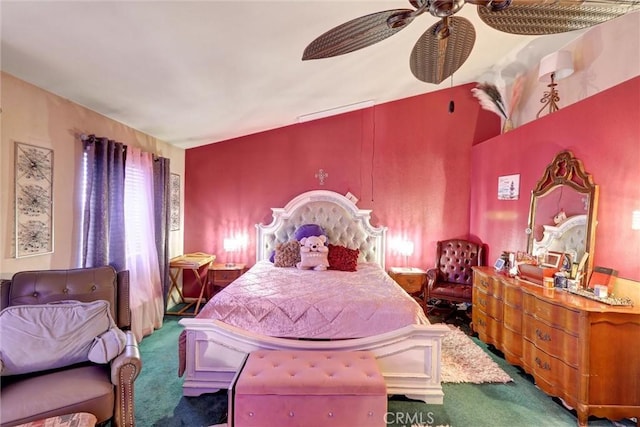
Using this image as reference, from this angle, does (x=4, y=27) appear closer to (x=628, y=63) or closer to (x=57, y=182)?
(x=57, y=182)

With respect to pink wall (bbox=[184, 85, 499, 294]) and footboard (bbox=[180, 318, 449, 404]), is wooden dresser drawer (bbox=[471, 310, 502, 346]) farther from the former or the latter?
pink wall (bbox=[184, 85, 499, 294])

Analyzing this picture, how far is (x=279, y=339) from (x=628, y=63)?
12.3ft

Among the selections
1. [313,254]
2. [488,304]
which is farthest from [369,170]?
[488,304]

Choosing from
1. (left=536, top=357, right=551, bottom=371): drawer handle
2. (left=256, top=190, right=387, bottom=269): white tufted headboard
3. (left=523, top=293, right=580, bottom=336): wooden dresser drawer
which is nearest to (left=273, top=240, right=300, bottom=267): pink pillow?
(left=256, top=190, right=387, bottom=269): white tufted headboard

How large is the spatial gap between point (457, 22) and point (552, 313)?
221 centimetres

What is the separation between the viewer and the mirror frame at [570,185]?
2.61 m

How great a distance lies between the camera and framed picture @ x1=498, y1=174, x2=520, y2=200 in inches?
146

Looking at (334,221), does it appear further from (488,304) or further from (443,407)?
(443,407)

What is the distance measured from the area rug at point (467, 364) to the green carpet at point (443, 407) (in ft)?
0.25

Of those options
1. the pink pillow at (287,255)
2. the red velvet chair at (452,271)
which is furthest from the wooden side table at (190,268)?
the red velvet chair at (452,271)

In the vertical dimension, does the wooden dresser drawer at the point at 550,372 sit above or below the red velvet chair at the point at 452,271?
below

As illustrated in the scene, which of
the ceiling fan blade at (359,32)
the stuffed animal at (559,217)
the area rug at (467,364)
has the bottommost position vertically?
the area rug at (467,364)

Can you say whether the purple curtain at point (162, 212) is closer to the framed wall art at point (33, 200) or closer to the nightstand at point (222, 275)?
the nightstand at point (222, 275)

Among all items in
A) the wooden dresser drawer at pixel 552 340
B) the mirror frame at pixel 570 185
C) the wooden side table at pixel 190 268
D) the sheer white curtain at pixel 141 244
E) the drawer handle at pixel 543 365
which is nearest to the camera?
the wooden dresser drawer at pixel 552 340
